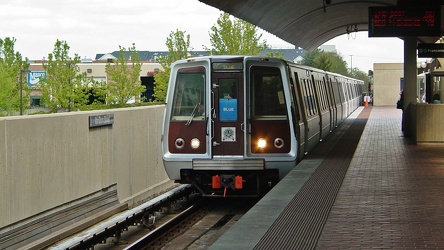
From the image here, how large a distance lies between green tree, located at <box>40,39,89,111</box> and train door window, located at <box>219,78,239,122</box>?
37.8 meters

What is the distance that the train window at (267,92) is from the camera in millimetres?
14836

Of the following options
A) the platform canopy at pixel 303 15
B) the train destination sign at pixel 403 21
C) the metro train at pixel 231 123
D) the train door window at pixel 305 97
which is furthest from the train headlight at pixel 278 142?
the train destination sign at pixel 403 21

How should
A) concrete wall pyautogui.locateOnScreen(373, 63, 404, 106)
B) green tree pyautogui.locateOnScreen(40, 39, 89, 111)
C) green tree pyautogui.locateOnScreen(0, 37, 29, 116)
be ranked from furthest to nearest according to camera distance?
concrete wall pyautogui.locateOnScreen(373, 63, 404, 106), green tree pyautogui.locateOnScreen(40, 39, 89, 111), green tree pyautogui.locateOnScreen(0, 37, 29, 116)

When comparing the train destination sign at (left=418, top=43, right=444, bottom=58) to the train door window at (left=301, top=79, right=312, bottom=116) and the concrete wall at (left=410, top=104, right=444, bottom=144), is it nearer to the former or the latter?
the concrete wall at (left=410, top=104, right=444, bottom=144)

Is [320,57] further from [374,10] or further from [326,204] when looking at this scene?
[326,204]

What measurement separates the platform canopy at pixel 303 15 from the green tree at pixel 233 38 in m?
13.5

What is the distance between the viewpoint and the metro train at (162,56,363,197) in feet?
48.2

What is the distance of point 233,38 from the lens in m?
56.0

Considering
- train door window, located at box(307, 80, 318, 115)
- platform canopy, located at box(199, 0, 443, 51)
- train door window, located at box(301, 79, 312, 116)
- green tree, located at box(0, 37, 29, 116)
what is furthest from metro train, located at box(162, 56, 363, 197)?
green tree, located at box(0, 37, 29, 116)

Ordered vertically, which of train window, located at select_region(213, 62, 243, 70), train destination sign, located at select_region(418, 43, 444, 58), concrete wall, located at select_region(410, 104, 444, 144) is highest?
train destination sign, located at select_region(418, 43, 444, 58)

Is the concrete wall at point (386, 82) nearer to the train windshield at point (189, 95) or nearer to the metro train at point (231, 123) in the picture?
the metro train at point (231, 123)

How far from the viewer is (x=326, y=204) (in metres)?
11.1

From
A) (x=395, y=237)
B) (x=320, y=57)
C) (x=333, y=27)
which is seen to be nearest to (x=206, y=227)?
(x=395, y=237)

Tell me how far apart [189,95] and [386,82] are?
178ft
